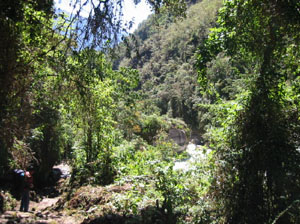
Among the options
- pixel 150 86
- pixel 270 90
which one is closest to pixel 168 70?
pixel 150 86

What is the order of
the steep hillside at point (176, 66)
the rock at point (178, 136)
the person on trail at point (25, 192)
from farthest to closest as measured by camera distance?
the steep hillside at point (176, 66), the rock at point (178, 136), the person on trail at point (25, 192)

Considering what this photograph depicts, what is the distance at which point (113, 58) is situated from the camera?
4.61 meters

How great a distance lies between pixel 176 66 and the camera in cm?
5734

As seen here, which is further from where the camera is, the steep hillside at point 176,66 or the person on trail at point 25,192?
the steep hillside at point 176,66

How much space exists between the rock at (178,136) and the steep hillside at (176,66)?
657 inches

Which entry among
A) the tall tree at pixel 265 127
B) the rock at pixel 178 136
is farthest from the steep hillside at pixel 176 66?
the tall tree at pixel 265 127

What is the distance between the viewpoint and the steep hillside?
143 ft

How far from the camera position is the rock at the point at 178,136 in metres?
20.9

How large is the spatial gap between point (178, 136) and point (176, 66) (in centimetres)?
3822

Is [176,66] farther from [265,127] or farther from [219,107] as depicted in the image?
[265,127]

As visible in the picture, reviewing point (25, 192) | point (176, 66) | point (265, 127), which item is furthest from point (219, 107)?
point (176, 66)

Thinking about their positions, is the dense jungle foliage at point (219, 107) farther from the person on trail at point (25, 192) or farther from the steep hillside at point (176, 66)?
the steep hillside at point (176, 66)

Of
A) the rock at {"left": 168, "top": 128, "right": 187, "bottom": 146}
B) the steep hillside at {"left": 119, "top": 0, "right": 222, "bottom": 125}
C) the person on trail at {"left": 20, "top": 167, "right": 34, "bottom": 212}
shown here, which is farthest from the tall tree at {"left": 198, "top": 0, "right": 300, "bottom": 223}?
the steep hillside at {"left": 119, "top": 0, "right": 222, "bottom": 125}

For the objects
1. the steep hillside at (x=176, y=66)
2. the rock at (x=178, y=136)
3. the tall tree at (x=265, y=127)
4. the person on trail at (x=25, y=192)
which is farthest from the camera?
the steep hillside at (x=176, y=66)
